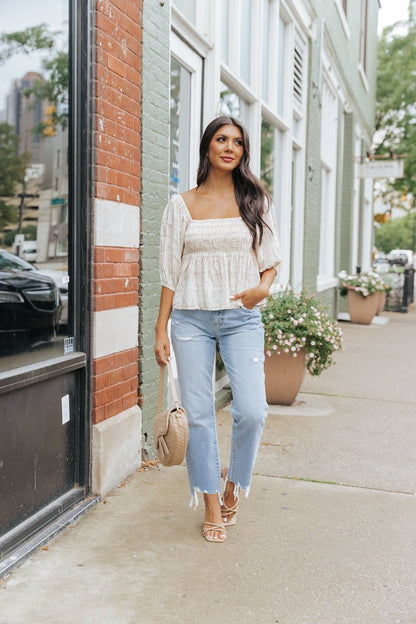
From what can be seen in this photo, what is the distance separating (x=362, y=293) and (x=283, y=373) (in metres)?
8.07

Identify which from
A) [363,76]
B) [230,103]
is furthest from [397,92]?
[230,103]

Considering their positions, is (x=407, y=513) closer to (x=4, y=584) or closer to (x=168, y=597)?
(x=168, y=597)

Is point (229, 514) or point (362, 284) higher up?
point (362, 284)

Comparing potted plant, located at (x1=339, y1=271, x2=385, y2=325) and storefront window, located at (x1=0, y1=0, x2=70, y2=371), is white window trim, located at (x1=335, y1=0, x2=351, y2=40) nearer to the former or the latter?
potted plant, located at (x1=339, y1=271, x2=385, y2=325)

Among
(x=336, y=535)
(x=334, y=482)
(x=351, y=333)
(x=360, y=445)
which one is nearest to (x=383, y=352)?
(x=351, y=333)

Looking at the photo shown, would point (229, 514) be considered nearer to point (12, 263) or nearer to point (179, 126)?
point (12, 263)

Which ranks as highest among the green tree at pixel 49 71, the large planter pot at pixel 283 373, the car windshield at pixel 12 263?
the green tree at pixel 49 71

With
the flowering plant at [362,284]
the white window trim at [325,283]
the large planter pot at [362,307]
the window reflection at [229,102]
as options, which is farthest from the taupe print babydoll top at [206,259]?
the large planter pot at [362,307]

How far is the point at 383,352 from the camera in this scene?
1062 cm

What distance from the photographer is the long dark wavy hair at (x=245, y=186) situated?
11.5 feet

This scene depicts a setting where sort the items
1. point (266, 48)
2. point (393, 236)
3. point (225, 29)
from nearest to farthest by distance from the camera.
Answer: point (225, 29) < point (266, 48) < point (393, 236)

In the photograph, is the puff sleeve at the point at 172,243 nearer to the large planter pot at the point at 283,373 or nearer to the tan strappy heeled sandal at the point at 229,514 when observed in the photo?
the tan strappy heeled sandal at the point at 229,514

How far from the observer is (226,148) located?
3512mm

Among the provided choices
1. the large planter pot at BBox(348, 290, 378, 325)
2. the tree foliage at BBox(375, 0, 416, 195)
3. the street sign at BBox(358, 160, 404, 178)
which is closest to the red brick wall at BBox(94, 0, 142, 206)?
the large planter pot at BBox(348, 290, 378, 325)
